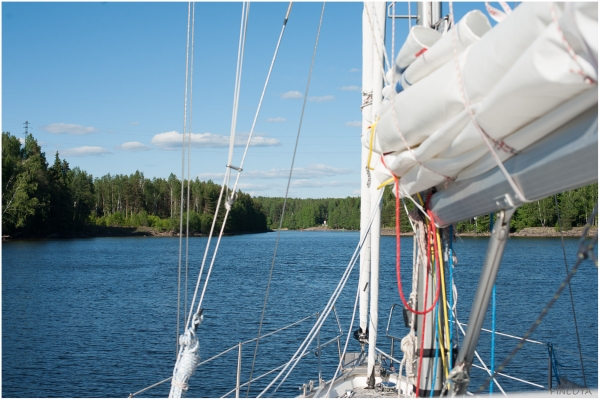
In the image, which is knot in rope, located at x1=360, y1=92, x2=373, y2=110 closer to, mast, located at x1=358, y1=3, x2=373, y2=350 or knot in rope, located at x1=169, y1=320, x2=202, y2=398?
mast, located at x1=358, y1=3, x2=373, y2=350

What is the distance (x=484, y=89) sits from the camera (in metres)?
2.65

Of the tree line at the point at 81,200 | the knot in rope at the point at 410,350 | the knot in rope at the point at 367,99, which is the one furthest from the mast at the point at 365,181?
the tree line at the point at 81,200

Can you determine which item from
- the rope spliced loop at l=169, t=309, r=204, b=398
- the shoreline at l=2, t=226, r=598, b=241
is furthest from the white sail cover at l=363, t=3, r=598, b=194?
the shoreline at l=2, t=226, r=598, b=241

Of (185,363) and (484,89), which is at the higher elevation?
(484,89)

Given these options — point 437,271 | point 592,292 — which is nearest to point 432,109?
point 437,271

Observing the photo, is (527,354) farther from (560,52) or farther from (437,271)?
(560,52)

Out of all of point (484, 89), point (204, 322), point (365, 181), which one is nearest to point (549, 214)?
point (204, 322)

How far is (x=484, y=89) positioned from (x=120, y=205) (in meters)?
122

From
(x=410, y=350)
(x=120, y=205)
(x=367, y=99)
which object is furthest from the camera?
(x=120, y=205)

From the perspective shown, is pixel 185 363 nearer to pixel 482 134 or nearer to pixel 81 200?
pixel 482 134

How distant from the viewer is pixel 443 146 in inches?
125

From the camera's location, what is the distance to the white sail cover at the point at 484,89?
2102mm

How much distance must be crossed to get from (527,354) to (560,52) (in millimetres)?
15696

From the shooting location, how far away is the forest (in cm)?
6525
